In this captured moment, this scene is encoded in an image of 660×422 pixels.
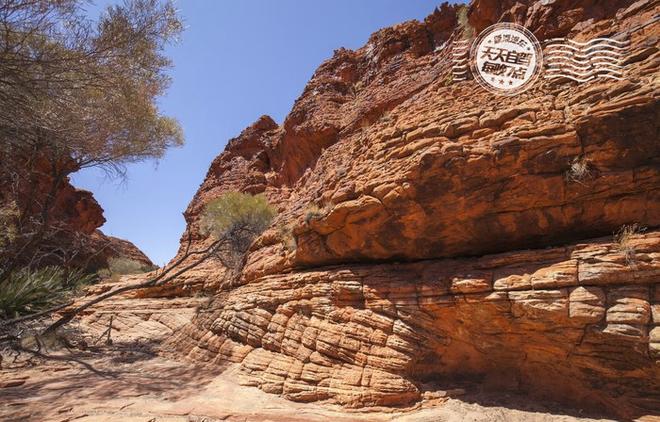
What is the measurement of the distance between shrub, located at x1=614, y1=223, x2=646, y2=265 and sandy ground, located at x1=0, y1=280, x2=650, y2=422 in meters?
2.33

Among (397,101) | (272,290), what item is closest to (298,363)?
(272,290)

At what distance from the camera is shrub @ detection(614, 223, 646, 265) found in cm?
450

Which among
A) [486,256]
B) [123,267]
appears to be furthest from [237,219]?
[123,267]

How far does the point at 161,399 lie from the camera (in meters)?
5.54

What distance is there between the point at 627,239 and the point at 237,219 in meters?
12.4

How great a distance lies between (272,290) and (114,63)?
19.0 ft

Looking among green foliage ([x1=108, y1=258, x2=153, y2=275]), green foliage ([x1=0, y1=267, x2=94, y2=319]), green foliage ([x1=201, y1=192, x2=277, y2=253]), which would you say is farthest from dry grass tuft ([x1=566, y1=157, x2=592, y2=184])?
green foliage ([x1=108, y1=258, x2=153, y2=275])

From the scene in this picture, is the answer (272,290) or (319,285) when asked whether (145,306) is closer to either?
(272,290)

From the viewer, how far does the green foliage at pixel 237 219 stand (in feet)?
39.9

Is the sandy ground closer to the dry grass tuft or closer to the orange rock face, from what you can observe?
the orange rock face

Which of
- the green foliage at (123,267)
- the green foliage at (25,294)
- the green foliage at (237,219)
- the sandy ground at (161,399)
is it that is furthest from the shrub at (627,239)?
the green foliage at (123,267)

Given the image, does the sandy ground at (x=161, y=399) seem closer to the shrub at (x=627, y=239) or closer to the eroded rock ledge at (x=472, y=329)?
the eroded rock ledge at (x=472, y=329)

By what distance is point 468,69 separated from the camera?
7402 mm

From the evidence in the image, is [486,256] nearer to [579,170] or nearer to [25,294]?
[579,170]
